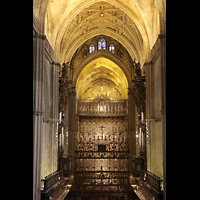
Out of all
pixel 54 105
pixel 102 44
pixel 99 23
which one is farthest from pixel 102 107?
pixel 54 105

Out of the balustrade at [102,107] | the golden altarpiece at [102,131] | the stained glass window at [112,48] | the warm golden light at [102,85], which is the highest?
the stained glass window at [112,48]

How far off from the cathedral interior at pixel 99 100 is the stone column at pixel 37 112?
0.04 metres

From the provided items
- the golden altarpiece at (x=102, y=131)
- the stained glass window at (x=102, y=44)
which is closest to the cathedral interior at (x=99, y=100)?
the stained glass window at (x=102, y=44)

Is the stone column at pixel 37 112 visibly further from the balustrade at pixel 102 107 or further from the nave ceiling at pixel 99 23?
the balustrade at pixel 102 107

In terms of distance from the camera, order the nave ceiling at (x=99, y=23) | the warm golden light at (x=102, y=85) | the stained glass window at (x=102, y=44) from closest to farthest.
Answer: the nave ceiling at (x=99, y=23) → the stained glass window at (x=102, y=44) → the warm golden light at (x=102, y=85)

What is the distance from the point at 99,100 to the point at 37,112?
23152 mm

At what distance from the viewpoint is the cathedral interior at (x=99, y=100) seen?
11766 mm

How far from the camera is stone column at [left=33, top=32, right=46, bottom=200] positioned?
1039 cm

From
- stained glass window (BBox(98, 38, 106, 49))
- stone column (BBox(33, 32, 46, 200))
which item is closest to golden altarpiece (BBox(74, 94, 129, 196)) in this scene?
stained glass window (BBox(98, 38, 106, 49))

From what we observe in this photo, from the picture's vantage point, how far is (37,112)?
10.9 meters

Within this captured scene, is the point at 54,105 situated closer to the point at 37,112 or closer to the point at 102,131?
the point at 37,112

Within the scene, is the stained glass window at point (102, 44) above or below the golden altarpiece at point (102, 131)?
above
